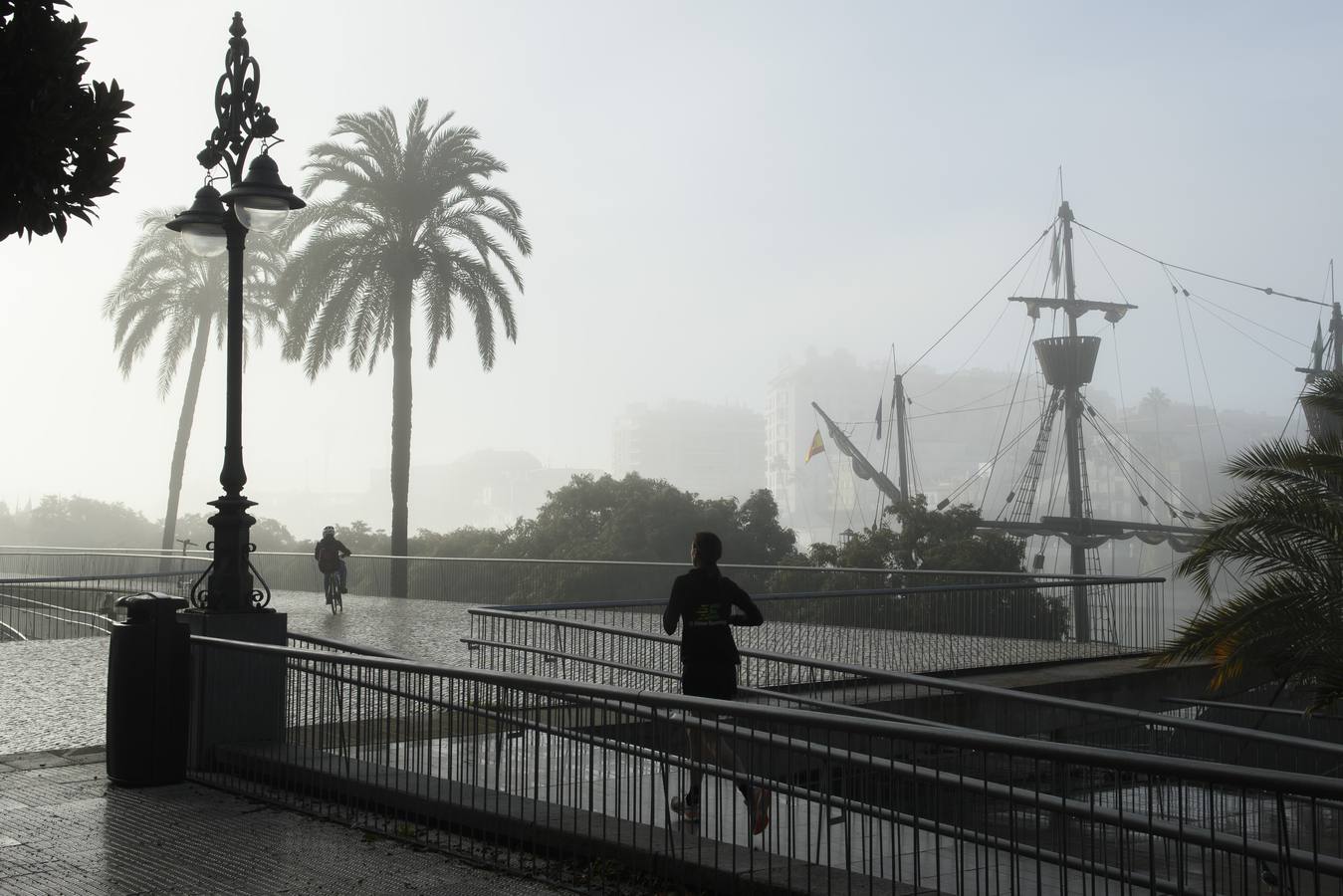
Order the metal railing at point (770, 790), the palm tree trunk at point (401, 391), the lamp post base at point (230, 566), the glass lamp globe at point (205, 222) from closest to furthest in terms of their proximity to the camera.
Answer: the metal railing at point (770, 790) < the lamp post base at point (230, 566) < the glass lamp globe at point (205, 222) < the palm tree trunk at point (401, 391)

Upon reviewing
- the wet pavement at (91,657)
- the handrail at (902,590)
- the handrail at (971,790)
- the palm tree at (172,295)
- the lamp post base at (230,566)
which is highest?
the palm tree at (172,295)

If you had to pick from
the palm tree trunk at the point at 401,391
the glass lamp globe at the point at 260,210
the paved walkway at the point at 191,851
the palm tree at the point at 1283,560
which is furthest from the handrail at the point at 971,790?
the palm tree trunk at the point at 401,391

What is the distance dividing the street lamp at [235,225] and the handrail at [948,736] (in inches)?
91.9

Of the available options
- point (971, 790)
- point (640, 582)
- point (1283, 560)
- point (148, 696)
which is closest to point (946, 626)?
point (1283, 560)

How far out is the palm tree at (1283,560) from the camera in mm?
12758

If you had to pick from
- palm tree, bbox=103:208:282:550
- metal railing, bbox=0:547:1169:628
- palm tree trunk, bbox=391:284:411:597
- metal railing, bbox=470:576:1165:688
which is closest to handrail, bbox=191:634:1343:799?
metal railing, bbox=470:576:1165:688

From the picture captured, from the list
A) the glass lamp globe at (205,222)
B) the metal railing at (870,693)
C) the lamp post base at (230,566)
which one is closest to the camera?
the lamp post base at (230,566)

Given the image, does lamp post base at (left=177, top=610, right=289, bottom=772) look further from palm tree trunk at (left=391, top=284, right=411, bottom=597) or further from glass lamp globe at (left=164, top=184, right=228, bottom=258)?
palm tree trunk at (left=391, top=284, right=411, bottom=597)

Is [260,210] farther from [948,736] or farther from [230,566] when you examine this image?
[948,736]

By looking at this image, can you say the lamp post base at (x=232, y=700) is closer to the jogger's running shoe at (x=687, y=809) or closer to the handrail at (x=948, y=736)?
the handrail at (x=948, y=736)

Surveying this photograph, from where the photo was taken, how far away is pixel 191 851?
22.3 feet

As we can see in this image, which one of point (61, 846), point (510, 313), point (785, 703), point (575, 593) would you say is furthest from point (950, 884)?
point (510, 313)

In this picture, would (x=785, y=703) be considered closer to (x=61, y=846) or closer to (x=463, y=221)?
(x=61, y=846)

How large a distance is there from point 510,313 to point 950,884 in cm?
3024
